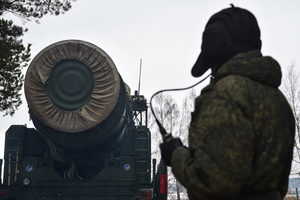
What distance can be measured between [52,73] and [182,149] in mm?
5912

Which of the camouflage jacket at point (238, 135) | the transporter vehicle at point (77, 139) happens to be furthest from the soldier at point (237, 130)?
the transporter vehicle at point (77, 139)

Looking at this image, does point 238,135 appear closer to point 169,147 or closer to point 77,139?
point 169,147

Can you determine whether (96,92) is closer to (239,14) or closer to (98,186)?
(98,186)

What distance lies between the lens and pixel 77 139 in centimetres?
790

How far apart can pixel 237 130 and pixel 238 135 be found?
0.08ft

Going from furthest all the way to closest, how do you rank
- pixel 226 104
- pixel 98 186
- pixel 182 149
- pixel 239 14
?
1. pixel 98 186
2. pixel 239 14
3. pixel 182 149
4. pixel 226 104

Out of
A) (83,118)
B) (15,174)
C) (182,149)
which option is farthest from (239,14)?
(15,174)

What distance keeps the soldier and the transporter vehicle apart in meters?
5.33

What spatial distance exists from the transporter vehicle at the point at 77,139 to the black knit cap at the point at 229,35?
17.2ft

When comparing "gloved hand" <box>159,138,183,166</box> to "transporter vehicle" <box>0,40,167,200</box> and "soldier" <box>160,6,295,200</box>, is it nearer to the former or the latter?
"soldier" <box>160,6,295,200</box>

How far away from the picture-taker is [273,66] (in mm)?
2480

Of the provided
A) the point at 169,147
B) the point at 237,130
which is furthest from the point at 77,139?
the point at 237,130

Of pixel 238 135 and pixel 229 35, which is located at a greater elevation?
pixel 229 35

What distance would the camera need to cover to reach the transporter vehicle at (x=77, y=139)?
308 inches
